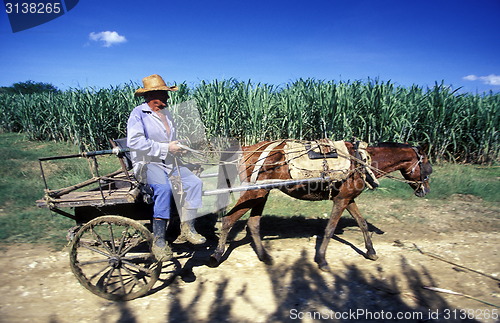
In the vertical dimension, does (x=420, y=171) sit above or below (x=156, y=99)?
below

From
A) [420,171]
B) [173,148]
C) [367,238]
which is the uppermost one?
[173,148]

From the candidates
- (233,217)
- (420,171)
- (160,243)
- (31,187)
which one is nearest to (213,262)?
(233,217)

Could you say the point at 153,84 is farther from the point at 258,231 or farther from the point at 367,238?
the point at 367,238

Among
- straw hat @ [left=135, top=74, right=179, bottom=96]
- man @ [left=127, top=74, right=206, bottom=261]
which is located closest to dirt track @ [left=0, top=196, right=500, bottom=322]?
man @ [left=127, top=74, right=206, bottom=261]

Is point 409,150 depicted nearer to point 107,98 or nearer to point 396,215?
point 396,215

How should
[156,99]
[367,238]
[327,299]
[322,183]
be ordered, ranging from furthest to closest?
[367,238] → [322,183] → [156,99] → [327,299]

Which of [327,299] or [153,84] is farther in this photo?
[153,84]

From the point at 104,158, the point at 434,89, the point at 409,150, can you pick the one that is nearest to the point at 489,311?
the point at 409,150

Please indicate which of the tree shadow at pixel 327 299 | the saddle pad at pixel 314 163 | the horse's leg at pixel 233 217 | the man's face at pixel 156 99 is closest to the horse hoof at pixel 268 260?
the tree shadow at pixel 327 299

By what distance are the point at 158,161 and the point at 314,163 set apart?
2059 mm

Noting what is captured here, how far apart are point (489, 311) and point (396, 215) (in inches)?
127

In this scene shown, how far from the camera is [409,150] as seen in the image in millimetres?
4629

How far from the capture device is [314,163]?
4262mm

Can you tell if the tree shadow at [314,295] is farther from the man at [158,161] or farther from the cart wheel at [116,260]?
the man at [158,161]
